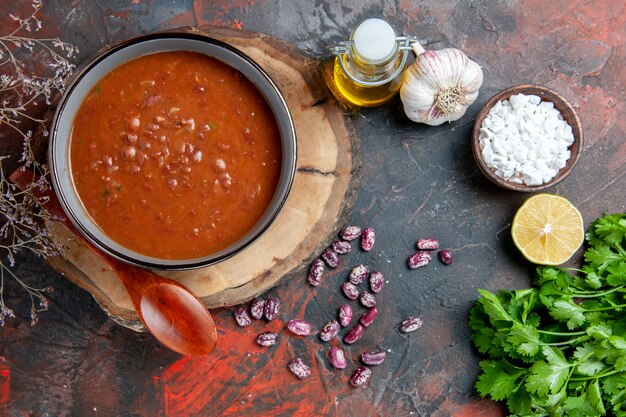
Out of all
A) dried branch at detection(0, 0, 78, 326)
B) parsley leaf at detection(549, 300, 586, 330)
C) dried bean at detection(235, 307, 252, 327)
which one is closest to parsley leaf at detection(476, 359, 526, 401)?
parsley leaf at detection(549, 300, 586, 330)

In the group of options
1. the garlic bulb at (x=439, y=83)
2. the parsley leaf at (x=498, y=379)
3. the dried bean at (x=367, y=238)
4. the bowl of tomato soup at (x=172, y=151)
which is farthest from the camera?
the dried bean at (x=367, y=238)

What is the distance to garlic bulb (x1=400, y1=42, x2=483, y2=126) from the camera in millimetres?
2996

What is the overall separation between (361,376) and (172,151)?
4.88 ft

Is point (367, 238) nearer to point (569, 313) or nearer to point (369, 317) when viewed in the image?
point (369, 317)

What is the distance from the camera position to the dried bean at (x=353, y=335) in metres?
3.23

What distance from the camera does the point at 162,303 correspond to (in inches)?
113

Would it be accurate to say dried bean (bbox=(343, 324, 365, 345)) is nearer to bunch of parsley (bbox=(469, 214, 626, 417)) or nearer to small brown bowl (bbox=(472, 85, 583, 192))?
bunch of parsley (bbox=(469, 214, 626, 417))

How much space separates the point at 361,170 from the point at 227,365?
122 centimetres

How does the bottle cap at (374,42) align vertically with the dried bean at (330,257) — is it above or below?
above

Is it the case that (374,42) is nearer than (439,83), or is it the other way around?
(374,42)

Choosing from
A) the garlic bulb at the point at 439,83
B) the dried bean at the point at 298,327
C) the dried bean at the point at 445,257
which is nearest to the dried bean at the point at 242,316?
the dried bean at the point at 298,327

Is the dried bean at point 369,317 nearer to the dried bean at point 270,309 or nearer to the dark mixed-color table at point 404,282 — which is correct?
the dark mixed-color table at point 404,282

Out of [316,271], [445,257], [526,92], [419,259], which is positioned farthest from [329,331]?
[526,92]

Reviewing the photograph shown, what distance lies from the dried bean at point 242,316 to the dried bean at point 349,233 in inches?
24.6
